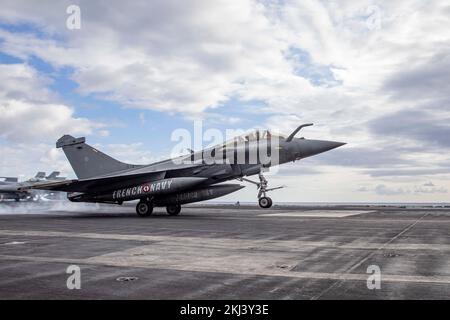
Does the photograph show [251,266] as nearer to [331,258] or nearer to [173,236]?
[331,258]

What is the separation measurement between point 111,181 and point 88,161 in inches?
130

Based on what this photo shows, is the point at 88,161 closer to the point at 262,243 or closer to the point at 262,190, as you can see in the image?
the point at 262,190

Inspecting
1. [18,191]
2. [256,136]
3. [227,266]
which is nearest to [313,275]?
[227,266]

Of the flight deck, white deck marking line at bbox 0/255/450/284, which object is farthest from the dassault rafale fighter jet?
white deck marking line at bbox 0/255/450/284

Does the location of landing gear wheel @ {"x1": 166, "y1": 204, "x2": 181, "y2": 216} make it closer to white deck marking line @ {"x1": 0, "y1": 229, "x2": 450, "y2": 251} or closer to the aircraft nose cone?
the aircraft nose cone

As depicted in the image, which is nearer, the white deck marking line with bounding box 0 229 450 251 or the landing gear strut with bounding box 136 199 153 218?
the white deck marking line with bounding box 0 229 450 251

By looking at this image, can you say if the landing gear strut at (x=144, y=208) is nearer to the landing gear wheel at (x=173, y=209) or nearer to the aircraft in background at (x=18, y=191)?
the landing gear wheel at (x=173, y=209)

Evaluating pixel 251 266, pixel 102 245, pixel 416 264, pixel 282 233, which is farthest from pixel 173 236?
pixel 416 264

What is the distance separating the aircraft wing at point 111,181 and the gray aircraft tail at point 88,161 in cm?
162

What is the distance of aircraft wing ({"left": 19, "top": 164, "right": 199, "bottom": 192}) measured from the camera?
965 inches

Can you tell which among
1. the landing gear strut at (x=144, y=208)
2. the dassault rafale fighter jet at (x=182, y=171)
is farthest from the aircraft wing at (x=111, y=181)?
the landing gear strut at (x=144, y=208)

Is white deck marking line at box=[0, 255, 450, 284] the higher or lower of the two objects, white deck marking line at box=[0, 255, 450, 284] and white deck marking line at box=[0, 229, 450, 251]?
the higher

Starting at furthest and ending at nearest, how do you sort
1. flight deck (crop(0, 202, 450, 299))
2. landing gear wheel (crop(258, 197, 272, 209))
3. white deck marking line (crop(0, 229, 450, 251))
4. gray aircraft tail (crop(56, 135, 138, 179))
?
gray aircraft tail (crop(56, 135, 138, 179))
landing gear wheel (crop(258, 197, 272, 209))
white deck marking line (crop(0, 229, 450, 251))
flight deck (crop(0, 202, 450, 299))
